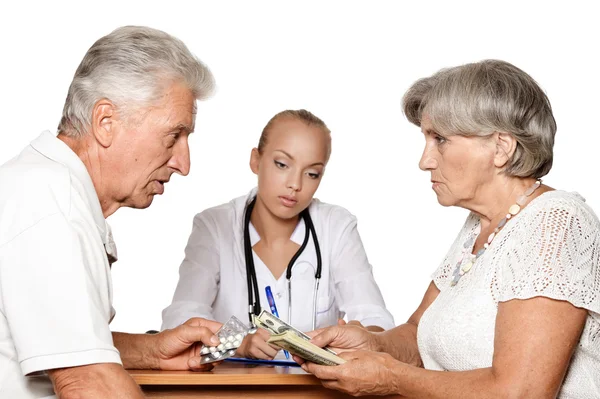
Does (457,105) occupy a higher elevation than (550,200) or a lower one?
higher

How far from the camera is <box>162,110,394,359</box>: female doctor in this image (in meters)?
3.37

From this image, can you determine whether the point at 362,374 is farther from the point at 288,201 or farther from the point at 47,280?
the point at 288,201

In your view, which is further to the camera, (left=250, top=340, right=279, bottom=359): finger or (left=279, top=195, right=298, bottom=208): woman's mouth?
(left=279, top=195, right=298, bottom=208): woman's mouth

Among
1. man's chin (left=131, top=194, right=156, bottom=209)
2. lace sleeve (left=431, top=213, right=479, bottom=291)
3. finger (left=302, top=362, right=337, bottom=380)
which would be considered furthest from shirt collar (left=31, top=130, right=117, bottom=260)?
lace sleeve (left=431, top=213, right=479, bottom=291)

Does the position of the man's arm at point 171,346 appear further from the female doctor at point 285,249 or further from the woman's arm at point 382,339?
the female doctor at point 285,249

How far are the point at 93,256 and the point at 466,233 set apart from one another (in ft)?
3.93

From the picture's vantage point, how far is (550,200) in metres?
2.08

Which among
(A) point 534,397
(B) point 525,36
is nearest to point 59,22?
(B) point 525,36

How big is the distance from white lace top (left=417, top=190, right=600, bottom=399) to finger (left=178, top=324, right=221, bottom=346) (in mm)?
567

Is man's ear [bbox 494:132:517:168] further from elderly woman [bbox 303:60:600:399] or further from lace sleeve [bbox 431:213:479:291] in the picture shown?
lace sleeve [bbox 431:213:479:291]

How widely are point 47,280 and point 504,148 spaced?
1181mm

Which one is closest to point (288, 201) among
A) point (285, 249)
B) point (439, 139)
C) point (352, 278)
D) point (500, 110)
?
point (285, 249)

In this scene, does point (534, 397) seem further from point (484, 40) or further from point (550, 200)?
point (484, 40)

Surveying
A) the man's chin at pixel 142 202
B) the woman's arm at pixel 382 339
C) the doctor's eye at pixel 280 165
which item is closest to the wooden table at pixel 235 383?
the woman's arm at pixel 382 339
